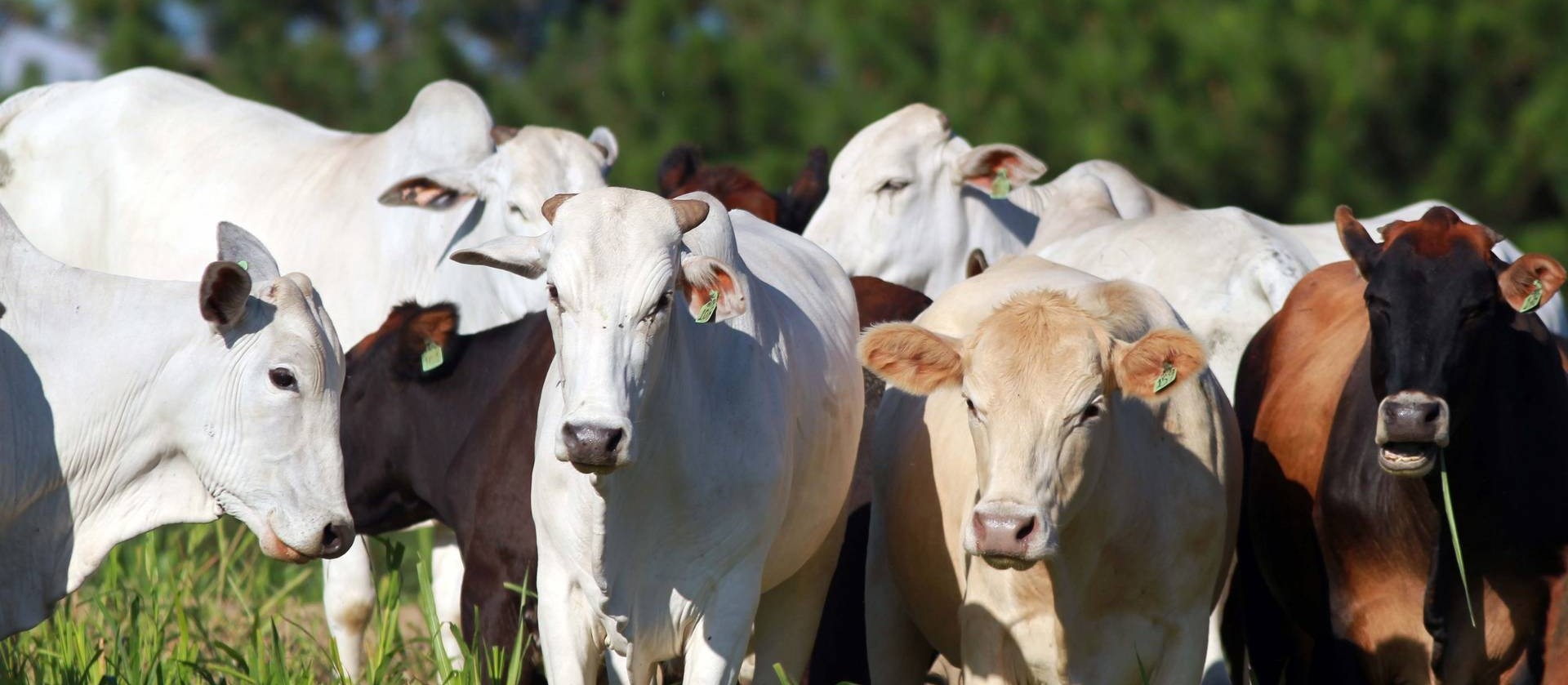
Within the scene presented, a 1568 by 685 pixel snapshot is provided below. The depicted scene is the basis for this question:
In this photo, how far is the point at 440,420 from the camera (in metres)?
6.16

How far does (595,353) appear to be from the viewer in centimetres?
426

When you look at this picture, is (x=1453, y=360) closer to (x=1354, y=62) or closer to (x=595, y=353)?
(x=595, y=353)

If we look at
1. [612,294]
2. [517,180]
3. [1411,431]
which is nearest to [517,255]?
[612,294]

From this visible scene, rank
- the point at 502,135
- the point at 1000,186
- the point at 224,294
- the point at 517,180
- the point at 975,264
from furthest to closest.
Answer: the point at 1000,186 → the point at 502,135 → the point at 517,180 → the point at 975,264 → the point at 224,294

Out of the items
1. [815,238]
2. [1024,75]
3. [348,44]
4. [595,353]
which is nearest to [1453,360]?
[595,353]

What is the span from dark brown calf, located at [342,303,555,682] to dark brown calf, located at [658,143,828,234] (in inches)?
71.0

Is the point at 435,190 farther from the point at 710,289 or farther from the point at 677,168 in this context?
the point at 710,289

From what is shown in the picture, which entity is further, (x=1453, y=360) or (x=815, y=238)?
(x=815, y=238)

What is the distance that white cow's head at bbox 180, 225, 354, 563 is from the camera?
4.54 meters

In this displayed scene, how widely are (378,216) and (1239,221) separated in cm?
316

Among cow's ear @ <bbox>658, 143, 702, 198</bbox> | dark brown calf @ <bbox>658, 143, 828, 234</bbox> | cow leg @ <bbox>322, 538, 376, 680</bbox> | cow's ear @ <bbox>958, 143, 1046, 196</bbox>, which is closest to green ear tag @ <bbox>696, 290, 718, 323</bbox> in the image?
cow leg @ <bbox>322, 538, 376, 680</bbox>

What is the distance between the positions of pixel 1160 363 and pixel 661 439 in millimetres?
1187

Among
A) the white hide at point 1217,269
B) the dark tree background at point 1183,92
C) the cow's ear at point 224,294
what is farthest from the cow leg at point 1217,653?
the dark tree background at point 1183,92

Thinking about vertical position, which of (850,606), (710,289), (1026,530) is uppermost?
(710,289)
